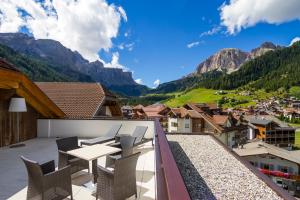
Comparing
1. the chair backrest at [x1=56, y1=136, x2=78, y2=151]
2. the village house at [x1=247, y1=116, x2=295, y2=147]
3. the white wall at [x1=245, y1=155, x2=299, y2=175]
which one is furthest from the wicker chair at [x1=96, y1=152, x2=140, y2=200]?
the village house at [x1=247, y1=116, x2=295, y2=147]

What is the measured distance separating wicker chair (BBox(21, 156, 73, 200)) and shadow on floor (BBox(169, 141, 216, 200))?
2.11m

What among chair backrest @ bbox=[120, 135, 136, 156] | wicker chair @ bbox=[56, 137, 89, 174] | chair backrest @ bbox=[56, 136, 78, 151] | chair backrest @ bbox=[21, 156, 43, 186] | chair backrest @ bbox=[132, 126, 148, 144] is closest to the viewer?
chair backrest @ bbox=[21, 156, 43, 186]

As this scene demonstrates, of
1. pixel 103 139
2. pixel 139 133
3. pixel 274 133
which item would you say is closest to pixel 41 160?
pixel 103 139

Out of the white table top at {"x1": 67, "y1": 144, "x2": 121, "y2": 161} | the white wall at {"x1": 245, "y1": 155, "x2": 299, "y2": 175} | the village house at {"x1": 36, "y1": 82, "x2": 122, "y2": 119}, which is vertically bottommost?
the white wall at {"x1": 245, "y1": 155, "x2": 299, "y2": 175}

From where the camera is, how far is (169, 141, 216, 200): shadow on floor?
5.64m

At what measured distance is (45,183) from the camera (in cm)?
356

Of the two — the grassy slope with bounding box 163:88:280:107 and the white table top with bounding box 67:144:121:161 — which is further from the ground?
the grassy slope with bounding box 163:88:280:107

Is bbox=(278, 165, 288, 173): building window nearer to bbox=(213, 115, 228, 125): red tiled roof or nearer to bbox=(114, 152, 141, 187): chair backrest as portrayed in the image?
bbox=(213, 115, 228, 125): red tiled roof

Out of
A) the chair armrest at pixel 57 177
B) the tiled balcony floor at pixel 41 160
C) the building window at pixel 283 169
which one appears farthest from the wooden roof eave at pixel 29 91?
the building window at pixel 283 169

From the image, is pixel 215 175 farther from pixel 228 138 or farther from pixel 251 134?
pixel 251 134

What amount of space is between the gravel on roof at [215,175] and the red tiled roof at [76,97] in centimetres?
650

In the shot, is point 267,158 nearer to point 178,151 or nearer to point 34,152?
point 178,151

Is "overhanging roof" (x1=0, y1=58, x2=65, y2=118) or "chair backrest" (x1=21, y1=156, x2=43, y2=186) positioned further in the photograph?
"overhanging roof" (x1=0, y1=58, x2=65, y2=118)

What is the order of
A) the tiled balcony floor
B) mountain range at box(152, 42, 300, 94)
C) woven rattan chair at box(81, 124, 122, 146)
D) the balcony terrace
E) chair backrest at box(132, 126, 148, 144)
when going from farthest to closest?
mountain range at box(152, 42, 300, 94), chair backrest at box(132, 126, 148, 144), woven rattan chair at box(81, 124, 122, 146), the tiled balcony floor, the balcony terrace
